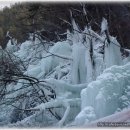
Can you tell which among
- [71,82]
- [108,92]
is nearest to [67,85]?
[71,82]

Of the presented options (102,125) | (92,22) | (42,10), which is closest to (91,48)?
(92,22)

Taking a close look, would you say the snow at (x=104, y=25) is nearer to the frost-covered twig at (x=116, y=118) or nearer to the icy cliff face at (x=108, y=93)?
the icy cliff face at (x=108, y=93)

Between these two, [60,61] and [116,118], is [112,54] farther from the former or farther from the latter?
[116,118]

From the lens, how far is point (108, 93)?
389cm

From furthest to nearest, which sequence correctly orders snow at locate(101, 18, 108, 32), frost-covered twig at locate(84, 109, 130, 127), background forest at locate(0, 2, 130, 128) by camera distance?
snow at locate(101, 18, 108, 32) → background forest at locate(0, 2, 130, 128) → frost-covered twig at locate(84, 109, 130, 127)

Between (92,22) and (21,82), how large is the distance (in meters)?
0.88

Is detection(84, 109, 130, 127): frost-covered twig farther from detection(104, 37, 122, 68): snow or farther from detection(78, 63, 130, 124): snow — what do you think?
detection(104, 37, 122, 68): snow

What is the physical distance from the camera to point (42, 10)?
14.0ft

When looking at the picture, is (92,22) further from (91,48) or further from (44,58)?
(44,58)

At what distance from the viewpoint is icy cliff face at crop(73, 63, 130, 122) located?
12.6ft

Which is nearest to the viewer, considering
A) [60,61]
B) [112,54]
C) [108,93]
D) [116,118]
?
[116,118]

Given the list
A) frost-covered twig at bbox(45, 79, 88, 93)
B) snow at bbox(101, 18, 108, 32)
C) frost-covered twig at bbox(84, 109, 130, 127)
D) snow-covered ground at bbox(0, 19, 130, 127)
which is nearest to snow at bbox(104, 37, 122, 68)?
snow-covered ground at bbox(0, 19, 130, 127)

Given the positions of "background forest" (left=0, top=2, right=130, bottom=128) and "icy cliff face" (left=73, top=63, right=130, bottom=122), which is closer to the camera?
"icy cliff face" (left=73, top=63, right=130, bottom=122)

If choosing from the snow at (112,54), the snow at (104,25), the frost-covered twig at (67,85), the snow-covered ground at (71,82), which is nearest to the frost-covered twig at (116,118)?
the snow-covered ground at (71,82)
